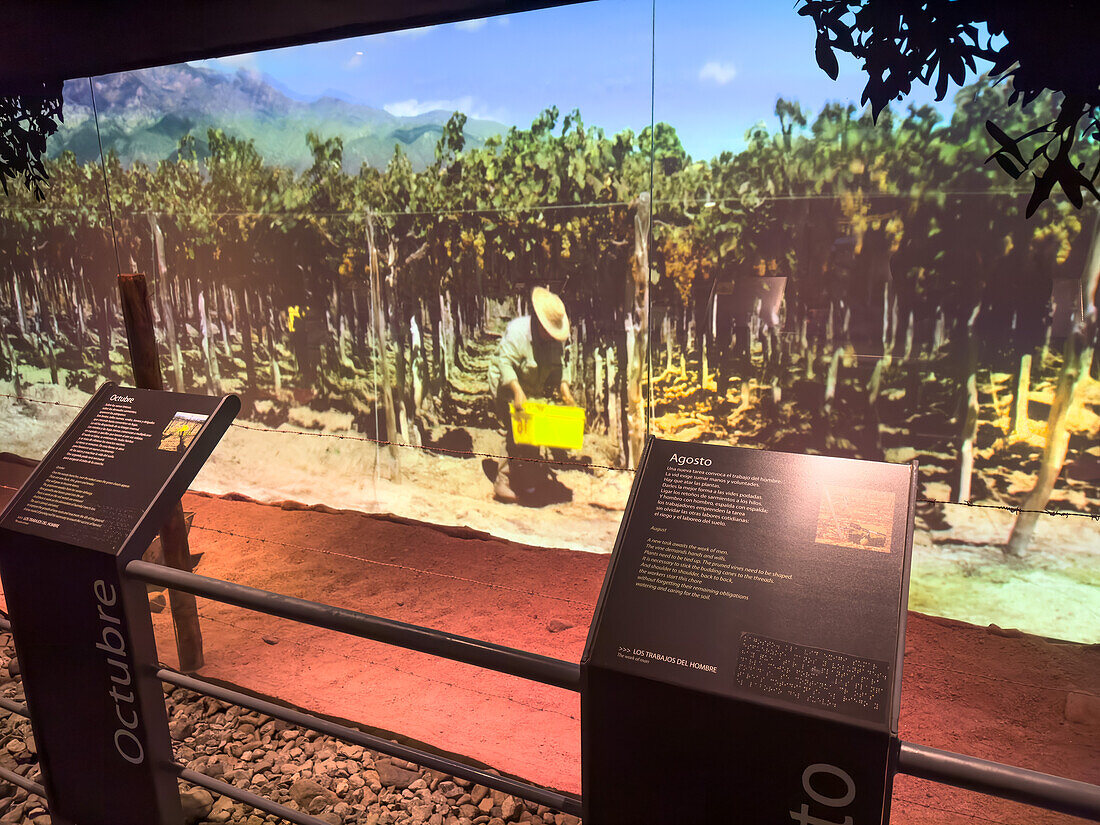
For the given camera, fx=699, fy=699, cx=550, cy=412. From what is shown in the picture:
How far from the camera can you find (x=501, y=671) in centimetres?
141

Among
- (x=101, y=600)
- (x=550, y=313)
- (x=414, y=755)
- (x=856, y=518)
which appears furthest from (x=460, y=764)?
(x=550, y=313)

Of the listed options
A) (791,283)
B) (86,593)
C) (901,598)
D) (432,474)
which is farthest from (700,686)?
(432,474)

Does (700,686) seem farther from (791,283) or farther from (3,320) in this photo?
(3,320)

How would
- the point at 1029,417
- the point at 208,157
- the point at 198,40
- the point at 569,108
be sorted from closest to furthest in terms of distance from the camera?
the point at 198,40
the point at 1029,417
the point at 569,108
the point at 208,157

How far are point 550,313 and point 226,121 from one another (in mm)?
3495

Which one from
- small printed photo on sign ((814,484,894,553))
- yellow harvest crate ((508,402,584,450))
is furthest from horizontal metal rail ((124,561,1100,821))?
yellow harvest crate ((508,402,584,450))

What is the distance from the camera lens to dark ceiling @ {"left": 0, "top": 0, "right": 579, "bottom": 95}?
128 inches

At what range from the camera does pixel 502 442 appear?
554 cm

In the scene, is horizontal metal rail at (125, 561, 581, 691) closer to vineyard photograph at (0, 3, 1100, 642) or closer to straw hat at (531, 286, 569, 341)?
vineyard photograph at (0, 3, 1100, 642)

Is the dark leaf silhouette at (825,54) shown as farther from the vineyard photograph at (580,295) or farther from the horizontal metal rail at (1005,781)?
the vineyard photograph at (580,295)

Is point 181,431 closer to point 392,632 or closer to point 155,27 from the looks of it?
point 392,632

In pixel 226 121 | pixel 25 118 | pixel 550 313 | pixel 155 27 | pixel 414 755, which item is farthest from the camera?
pixel 226 121

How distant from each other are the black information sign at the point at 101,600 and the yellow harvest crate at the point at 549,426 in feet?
11.0

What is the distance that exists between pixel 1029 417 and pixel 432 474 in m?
4.22
